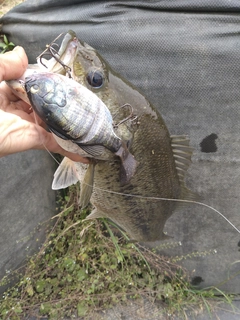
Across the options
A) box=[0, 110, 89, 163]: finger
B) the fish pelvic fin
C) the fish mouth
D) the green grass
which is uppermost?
the fish mouth

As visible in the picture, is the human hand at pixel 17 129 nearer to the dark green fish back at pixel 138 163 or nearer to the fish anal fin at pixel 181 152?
the dark green fish back at pixel 138 163

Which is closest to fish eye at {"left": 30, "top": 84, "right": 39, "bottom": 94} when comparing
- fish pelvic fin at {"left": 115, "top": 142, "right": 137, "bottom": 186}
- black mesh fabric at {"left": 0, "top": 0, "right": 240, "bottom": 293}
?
fish pelvic fin at {"left": 115, "top": 142, "right": 137, "bottom": 186}

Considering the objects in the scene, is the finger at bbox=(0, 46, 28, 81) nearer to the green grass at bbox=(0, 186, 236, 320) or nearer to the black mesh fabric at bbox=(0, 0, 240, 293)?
the black mesh fabric at bbox=(0, 0, 240, 293)

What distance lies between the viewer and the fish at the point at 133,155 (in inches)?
39.2

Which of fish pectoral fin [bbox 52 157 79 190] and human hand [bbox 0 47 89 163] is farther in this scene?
fish pectoral fin [bbox 52 157 79 190]

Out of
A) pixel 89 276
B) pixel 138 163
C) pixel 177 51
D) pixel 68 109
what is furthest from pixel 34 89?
pixel 89 276

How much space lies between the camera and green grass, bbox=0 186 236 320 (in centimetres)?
201

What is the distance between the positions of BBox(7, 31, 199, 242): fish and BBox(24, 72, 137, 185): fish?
3cm

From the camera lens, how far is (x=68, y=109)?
2.56 ft

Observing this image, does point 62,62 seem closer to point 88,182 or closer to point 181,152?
point 88,182

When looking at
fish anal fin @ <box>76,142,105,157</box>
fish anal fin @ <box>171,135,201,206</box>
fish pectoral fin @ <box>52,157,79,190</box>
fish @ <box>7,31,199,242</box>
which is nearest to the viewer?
fish anal fin @ <box>76,142,105,157</box>

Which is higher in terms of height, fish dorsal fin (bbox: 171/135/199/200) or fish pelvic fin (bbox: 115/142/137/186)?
fish pelvic fin (bbox: 115/142/137/186)

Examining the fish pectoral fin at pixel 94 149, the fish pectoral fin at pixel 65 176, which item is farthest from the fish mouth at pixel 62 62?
the fish pectoral fin at pixel 65 176

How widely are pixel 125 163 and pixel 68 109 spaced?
32 cm
